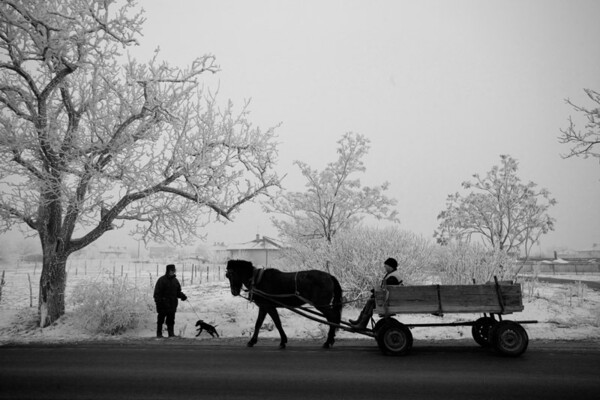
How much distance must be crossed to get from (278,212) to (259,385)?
22.7 m

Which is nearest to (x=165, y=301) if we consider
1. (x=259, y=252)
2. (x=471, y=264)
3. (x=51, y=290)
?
(x=51, y=290)

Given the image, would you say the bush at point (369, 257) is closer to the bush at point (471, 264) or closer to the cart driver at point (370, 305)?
the bush at point (471, 264)

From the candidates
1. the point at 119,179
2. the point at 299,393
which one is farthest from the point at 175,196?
the point at 299,393

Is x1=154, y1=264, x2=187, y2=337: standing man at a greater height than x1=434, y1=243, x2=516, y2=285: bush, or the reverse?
x1=434, y1=243, x2=516, y2=285: bush

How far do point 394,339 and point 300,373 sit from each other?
2.21 meters

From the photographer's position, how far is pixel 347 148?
27125 mm

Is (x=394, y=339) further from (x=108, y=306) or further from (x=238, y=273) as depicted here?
(x=108, y=306)

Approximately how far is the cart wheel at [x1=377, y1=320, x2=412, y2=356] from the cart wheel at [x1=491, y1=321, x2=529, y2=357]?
1.52 m

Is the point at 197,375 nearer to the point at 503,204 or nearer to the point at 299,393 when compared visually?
the point at 299,393

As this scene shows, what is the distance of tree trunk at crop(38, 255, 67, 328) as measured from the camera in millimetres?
12273

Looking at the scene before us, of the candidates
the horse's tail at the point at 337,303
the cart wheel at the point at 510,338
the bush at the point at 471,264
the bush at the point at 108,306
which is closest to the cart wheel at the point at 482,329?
the cart wheel at the point at 510,338

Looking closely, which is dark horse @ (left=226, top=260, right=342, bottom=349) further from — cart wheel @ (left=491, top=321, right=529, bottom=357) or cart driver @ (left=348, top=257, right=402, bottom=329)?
cart wheel @ (left=491, top=321, right=529, bottom=357)

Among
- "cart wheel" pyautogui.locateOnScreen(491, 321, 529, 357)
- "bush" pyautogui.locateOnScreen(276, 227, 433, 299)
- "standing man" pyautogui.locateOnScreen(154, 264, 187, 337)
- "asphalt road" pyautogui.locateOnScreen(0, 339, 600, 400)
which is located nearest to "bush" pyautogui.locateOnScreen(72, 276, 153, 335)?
"standing man" pyautogui.locateOnScreen(154, 264, 187, 337)

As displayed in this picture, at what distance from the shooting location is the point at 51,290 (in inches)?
489
